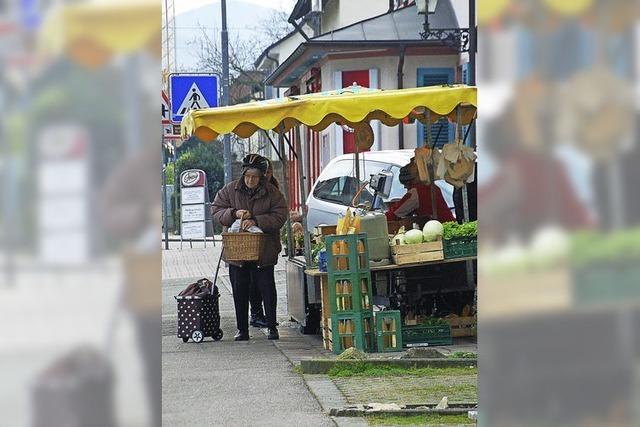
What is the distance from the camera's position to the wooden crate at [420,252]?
11633mm

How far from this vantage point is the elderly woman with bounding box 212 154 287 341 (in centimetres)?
1262

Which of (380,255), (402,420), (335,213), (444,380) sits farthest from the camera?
(335,213)

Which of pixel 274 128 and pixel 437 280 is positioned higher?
pixel 274 128

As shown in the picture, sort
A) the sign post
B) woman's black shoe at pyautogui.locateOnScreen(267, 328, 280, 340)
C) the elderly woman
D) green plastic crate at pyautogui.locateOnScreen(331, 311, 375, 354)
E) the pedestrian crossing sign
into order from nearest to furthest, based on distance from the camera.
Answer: green plastic crate at pyautogui.locateOnScreen(331, 311, 375, 354), the elderly woman, woman's black shoe at pyautogui.locateOnScreen(267, 328, 280, 340), the pedestrian crossing sign, the sign post

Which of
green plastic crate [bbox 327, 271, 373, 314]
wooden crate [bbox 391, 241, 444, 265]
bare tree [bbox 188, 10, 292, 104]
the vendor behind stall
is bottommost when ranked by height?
green plastic crate [bbox 327, 271, 373, 314]

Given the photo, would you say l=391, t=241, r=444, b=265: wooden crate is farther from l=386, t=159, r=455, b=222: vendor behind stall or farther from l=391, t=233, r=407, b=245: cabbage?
l=386, t=159, r=455, b=222: vendor behind stall

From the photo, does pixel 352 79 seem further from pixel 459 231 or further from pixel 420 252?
pixel 420 252

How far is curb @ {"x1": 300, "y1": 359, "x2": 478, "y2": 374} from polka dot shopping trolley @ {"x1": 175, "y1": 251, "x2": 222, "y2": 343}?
8.46 ft
